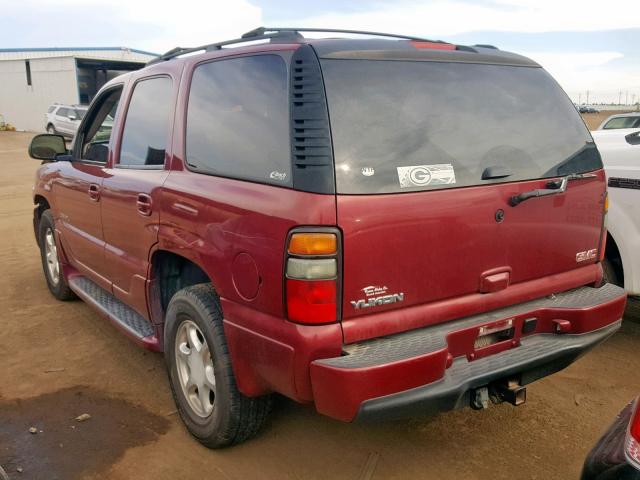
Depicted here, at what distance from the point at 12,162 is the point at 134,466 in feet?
64.9

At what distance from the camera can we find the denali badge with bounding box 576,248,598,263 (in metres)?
3.01

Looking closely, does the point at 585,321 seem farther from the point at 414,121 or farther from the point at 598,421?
the point at 414,121

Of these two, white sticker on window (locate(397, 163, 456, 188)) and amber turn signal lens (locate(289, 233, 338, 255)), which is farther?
white sticker on window (locate(397, 163, 456, 188))

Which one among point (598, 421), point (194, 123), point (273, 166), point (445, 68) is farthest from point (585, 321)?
point (194, 123)

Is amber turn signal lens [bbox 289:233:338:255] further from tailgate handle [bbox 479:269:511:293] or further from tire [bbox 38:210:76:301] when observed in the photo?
tire [bbox 38:210:76:301]

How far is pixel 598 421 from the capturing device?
323cm

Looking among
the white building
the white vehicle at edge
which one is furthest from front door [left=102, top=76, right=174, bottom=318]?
the white building

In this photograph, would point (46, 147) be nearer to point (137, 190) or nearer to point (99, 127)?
point (99, 127)

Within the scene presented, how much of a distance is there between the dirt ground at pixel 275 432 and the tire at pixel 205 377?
5.7 inches

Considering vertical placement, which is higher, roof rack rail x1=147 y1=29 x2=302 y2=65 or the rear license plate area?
roof rack rail x1=147 y1=29 x2=302 y2=65

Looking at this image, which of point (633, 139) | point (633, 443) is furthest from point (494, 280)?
point (633, 139)

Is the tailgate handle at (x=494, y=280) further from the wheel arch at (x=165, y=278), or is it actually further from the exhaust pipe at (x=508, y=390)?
the wheel arch at (x=165, y=278)

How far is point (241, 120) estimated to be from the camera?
2.70 meters

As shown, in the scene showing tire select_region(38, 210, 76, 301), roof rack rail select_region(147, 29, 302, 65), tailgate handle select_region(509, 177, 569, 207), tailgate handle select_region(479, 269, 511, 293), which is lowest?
tire select_region(38, 210, 76, 301)
